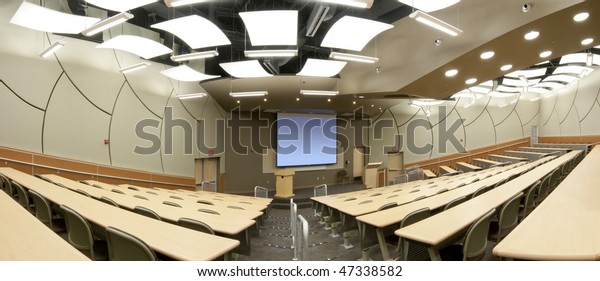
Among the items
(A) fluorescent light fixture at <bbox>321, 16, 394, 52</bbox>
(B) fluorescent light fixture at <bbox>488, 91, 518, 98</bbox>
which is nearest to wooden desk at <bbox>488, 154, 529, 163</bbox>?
(B) fluorescent light fixture at <bbox>488, 91, 518, 98</bbox>

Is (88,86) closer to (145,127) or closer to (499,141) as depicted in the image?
(145,127)

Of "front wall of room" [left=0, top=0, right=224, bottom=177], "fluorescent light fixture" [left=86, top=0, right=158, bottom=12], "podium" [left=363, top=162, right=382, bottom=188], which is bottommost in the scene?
"podium" [left=363, top=162, right=382, bottom=188]

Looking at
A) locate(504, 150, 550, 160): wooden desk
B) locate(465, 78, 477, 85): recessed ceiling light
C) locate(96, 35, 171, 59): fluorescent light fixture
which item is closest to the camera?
locate(96, 35, 171, 59): fluorescent light fixture

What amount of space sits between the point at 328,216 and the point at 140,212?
3371 millimetres

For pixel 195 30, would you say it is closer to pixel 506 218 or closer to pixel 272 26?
pixel 272 26

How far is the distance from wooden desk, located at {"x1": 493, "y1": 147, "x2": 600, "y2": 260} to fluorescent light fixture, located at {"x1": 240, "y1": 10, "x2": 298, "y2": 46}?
3329mm

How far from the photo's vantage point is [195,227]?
233 cm

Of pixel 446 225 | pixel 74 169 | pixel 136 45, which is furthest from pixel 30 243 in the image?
pixel 74 169

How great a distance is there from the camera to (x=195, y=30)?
395 cm

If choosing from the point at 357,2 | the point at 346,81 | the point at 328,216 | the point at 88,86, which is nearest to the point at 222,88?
the point at 88,86

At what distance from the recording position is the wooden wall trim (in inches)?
182

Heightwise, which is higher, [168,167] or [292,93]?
[292,93]

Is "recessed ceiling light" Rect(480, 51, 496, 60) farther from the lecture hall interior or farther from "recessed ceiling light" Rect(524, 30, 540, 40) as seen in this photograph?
"recessed ceiling light" Rect(524, 30, 540, 40)

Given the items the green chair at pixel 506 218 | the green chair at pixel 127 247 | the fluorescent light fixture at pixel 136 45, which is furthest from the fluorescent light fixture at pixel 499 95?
the green chair at pixel 127 247
